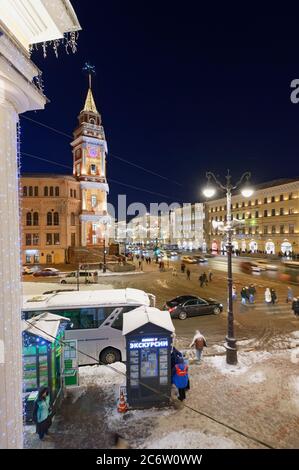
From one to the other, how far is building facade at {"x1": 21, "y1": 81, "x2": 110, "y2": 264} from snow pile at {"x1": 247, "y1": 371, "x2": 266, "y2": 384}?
130 feet

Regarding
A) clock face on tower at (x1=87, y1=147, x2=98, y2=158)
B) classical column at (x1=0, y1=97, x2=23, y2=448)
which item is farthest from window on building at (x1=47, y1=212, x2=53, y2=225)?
classical column at (x1=0, y1=97, x2=23, y2=448)

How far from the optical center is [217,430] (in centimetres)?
623

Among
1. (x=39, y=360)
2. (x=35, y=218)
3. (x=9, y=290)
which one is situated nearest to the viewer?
(x=9, y=290)

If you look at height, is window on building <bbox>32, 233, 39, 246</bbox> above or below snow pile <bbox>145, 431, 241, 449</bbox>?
above

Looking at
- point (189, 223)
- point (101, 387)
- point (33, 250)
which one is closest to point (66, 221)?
point (33, 250)

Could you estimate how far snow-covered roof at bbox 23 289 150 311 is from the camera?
9.95 meters

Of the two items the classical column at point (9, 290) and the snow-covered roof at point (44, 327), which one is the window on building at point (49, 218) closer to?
the snow-covered roof at point (44, 327)

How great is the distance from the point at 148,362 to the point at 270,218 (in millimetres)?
54836

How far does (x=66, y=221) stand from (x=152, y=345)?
129 ft

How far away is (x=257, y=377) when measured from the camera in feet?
28.3

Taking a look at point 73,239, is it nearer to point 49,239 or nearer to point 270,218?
point 49,239

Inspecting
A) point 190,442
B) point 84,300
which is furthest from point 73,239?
point 190,442

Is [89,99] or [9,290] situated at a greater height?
[89,99]

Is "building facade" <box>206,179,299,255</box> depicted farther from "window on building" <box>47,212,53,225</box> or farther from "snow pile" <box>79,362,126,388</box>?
"snow pile" <box>79,362,126,388</box>
